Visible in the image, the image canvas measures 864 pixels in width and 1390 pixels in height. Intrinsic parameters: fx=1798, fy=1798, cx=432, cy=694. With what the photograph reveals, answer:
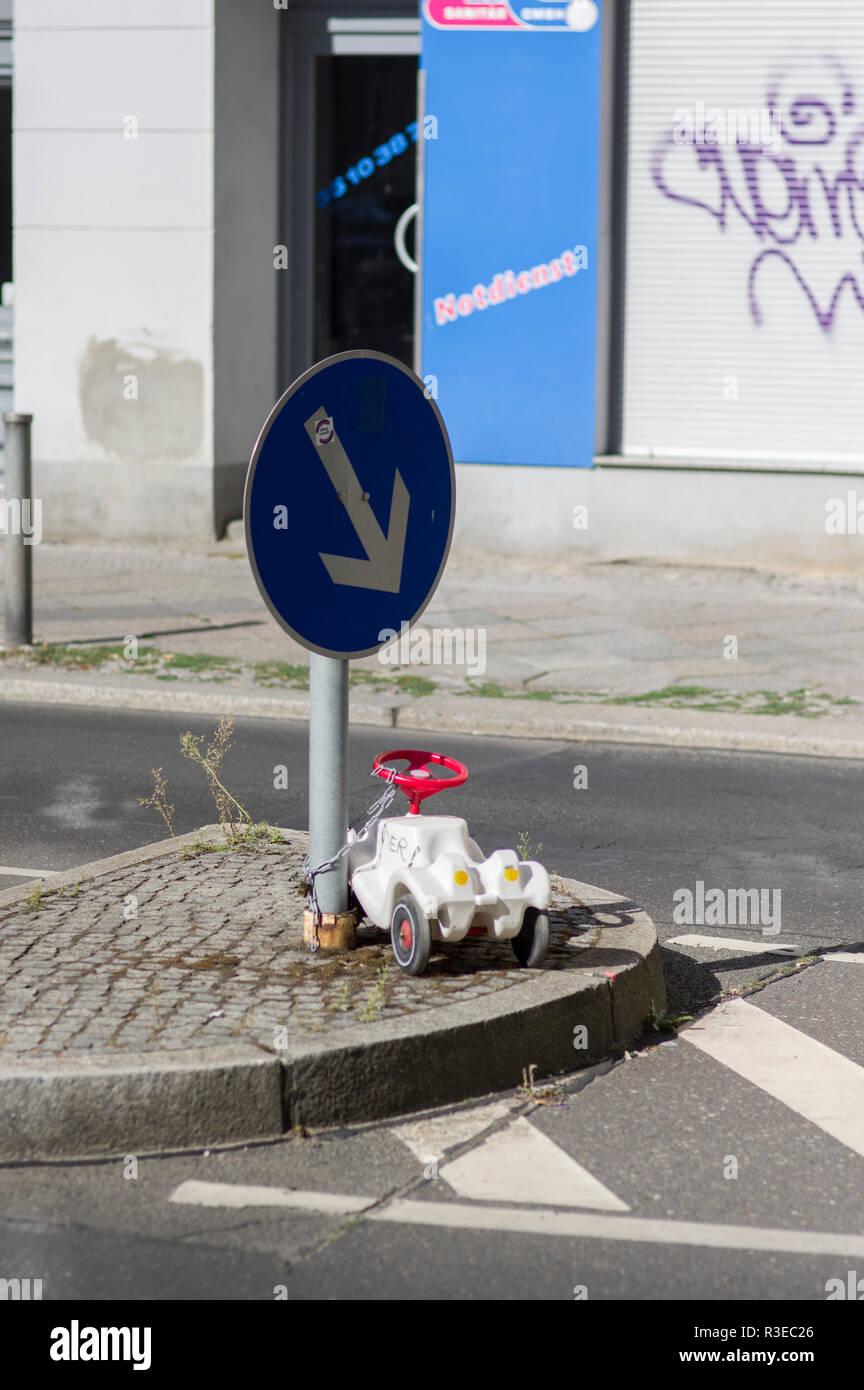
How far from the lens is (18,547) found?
9.92m

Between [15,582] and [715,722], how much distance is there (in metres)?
4.02

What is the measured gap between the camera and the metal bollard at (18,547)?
9.87 metres

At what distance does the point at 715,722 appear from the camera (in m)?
8.62

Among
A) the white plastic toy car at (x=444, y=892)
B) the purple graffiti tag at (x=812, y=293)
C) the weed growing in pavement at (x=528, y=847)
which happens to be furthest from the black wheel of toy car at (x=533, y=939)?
the purple graffiti tag at (x=812, y=293)

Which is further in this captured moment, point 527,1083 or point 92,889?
point 92,889

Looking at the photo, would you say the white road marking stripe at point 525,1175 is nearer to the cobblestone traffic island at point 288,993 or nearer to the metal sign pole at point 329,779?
the cobblestone traffic island at point 288,993

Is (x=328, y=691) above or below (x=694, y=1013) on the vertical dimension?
above

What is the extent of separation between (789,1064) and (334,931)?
3.93ft

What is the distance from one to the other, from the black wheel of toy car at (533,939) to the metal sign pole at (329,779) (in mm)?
499

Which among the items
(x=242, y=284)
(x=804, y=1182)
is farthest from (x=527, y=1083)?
(x=242, y=284)

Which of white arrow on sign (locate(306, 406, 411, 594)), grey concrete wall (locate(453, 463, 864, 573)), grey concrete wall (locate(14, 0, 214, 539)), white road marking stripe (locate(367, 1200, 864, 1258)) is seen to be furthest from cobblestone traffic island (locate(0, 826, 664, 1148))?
grey concrete wall (locate(14, 0, 214, 539))

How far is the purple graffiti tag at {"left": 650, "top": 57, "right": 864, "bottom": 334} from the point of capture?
13.0 metres
